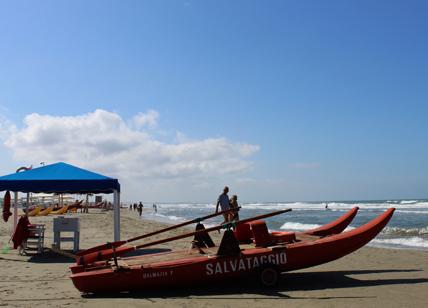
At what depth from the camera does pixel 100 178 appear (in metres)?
10.9

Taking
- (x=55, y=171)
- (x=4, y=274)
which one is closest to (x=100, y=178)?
(x=55, y=171)

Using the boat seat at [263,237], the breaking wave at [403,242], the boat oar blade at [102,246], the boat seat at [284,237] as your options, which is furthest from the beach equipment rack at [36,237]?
the breaking wave at [403,242]

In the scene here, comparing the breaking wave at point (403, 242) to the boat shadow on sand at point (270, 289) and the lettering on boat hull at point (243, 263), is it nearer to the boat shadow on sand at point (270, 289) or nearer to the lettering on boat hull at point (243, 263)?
the boat shadow on sand at point (270, 289)

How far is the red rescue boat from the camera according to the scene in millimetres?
6516

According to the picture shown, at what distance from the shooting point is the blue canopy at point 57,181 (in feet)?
34.5

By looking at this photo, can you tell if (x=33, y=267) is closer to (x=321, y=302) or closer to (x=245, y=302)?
(x=245, y=302)

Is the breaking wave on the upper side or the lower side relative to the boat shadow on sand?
lower

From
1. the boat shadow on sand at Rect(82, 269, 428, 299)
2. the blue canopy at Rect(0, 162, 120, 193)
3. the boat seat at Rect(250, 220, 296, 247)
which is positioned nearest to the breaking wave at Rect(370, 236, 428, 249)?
the boat shadow on sand at Rect(82, 269, 428, 299)

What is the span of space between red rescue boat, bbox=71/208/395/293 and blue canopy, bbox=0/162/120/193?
373cm

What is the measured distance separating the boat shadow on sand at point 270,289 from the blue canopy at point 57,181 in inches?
183

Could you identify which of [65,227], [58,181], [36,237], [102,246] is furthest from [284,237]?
[36,237]

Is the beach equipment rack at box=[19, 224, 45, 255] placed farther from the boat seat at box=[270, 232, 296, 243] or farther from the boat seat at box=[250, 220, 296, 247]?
the boat seat at box=[270, 232, 296, 243]

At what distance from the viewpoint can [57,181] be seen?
34.7 feet

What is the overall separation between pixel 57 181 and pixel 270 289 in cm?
616
